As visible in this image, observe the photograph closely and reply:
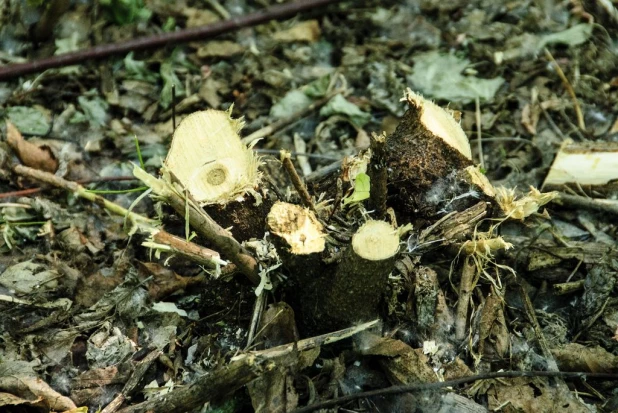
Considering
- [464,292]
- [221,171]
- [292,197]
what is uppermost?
[221,171]

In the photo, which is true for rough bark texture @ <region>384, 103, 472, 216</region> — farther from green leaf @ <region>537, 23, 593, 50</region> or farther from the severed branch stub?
green leaf @ <region>537, 23, 593, 50</region>

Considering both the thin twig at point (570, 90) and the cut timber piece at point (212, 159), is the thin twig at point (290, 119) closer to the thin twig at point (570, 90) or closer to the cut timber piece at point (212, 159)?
the cut timber piece at point (212, 159)

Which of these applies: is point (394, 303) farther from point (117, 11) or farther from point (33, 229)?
point (117, 11)

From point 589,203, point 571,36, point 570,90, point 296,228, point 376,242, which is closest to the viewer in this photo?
point 376,242

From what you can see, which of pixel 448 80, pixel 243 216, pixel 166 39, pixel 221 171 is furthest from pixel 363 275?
pixel 166 39

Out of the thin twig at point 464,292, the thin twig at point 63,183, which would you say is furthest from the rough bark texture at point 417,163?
the thin twig at point 63,183

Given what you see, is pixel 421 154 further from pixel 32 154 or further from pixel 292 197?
pixel 32 154

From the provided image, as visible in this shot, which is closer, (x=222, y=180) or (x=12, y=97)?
(x=222, y=180)

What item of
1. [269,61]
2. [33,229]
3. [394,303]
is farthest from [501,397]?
[269,61]
